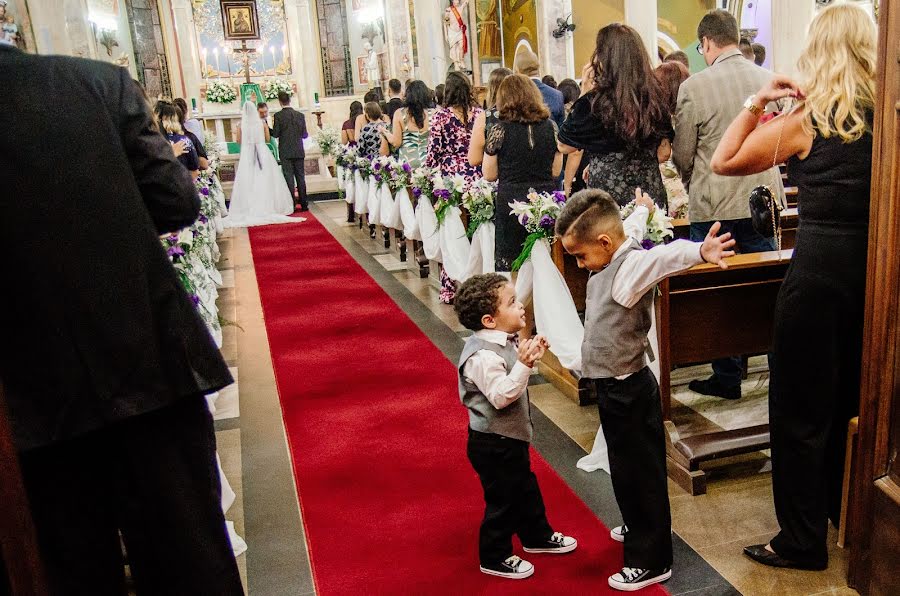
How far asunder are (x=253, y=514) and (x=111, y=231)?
2.10 metres

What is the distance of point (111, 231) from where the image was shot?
169 cm

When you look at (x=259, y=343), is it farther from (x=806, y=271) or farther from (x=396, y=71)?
(x=396, y=71)

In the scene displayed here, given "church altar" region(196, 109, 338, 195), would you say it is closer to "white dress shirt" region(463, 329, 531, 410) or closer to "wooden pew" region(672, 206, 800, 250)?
"wooden pew" region(672, 206, 800, 250)

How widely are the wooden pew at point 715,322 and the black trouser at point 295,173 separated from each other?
11.3 metres

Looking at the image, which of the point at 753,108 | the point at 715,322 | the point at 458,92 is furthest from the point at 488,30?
the point at 753,108

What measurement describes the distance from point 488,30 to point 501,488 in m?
12.7

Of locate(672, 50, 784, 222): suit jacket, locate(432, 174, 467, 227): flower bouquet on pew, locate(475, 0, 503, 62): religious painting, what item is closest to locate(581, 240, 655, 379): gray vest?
locate(672, 50, 784, 222): suit jacket

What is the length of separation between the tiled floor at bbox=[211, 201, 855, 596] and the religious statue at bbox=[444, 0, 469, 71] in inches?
397

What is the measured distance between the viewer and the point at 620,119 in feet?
13.0

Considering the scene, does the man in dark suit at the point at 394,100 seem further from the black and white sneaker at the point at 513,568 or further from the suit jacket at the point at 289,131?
the black and white sneaker at the point at 513,568

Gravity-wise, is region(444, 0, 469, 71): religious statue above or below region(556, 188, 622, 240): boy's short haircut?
above

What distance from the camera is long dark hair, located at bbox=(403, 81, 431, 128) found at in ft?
25.1

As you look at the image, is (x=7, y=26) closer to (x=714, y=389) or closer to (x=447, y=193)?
(x=447, y=193)

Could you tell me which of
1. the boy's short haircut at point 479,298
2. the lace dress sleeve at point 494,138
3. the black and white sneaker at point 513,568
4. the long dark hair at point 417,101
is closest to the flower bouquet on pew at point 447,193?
the lace dress sleeve at point 494,138
